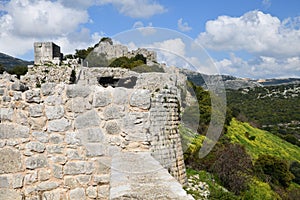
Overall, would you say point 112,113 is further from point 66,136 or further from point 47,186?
point 47,186

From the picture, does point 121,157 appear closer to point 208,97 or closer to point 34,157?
point 34,157

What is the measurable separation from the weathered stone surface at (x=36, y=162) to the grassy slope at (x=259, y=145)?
2464 centimetres

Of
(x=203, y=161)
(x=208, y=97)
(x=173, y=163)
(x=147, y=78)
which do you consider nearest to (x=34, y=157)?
(x=173, y=163)

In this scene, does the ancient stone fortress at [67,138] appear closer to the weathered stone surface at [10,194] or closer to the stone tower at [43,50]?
the weathered stone surface at [10,194]

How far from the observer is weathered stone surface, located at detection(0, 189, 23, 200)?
10.5 ft

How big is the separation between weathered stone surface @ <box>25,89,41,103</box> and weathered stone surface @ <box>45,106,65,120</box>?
130 mm

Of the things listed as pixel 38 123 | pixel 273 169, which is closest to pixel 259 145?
pixel 273 169

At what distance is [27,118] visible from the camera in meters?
3.28

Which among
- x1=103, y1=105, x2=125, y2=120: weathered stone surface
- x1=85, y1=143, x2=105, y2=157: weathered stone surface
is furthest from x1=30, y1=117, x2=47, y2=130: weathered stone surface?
x1=103, y1=105, x2=125, y2=120: weathered stone surface

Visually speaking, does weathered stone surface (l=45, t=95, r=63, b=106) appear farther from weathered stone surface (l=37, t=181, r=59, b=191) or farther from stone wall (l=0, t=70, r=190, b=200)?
weathered stone surface (l=37, t=181, r=59, b=191)

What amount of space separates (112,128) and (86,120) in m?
0.27

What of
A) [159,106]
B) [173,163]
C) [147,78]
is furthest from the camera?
[147,78]

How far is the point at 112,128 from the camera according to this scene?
11.1 ft

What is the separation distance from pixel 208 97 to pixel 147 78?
3966 millimetres
